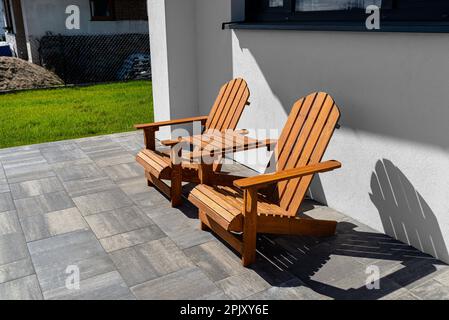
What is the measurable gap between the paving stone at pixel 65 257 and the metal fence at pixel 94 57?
10.1 m

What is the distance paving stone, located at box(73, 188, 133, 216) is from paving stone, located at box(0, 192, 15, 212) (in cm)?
57

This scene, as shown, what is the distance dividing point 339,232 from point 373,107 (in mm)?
1014

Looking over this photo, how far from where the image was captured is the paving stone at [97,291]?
98.9 inches

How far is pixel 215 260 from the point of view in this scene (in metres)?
2.91

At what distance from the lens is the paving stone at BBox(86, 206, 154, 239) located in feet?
11.1

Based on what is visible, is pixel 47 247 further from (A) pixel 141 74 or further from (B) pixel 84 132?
(A) pixel 141 74

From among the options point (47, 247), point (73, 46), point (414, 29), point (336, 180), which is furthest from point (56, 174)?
point (73, 46)

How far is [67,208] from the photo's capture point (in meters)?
3.80

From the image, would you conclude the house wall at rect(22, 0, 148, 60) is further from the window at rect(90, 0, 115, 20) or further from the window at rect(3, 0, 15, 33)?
the window at rect(3, 0, 15, 33)

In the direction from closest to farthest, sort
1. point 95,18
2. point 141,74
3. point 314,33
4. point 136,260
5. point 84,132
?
1. point 136,260
2. point 314,33
3. point 84,132
4. point 141,74
5. point 95,18

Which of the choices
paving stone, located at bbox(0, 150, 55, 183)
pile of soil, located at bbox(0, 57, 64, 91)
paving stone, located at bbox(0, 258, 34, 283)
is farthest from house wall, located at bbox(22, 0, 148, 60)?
paving stone, located at bbox(0, 258, 34, 283)

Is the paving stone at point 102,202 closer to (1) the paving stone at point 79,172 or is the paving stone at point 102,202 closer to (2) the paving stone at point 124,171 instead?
(2) the paving stone at point 124,171

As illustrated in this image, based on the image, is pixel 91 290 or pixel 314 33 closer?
pixel 91 290

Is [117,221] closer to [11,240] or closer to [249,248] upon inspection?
[11,240]
